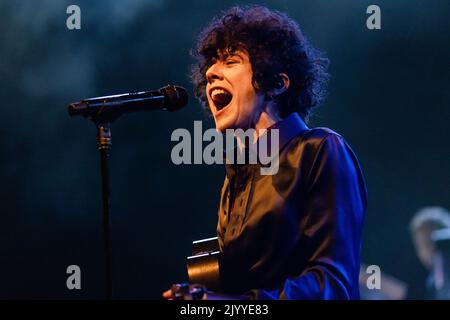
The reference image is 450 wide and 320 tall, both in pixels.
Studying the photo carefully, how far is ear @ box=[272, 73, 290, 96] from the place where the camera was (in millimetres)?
2499

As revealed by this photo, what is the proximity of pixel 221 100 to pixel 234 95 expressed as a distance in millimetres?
72

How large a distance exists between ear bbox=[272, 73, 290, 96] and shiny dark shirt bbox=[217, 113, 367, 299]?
0.54 ft

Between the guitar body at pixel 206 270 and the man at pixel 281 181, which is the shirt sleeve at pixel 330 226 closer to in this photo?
the man at pixel 281 181

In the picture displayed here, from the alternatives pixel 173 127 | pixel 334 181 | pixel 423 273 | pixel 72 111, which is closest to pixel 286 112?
pixel 334 181

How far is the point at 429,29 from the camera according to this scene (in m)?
4.59

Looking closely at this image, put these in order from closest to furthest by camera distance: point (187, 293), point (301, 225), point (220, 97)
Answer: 1. point (187, 293)
2. point (301, 225)
3. point (220, 97)

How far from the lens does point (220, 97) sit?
2.47 meters

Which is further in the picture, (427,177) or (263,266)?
(427,177)

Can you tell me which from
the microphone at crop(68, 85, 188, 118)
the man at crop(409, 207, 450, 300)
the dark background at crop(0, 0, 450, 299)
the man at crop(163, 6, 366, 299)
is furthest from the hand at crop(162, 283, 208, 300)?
the man at crop(409, 207, 450, 300)

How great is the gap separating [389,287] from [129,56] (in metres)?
2.43

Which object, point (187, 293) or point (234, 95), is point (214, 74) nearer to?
point (234, 95)

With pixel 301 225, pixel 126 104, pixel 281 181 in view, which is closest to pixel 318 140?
pixel 281 181

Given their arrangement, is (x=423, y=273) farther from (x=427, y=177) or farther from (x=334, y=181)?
(x=334, y=181)

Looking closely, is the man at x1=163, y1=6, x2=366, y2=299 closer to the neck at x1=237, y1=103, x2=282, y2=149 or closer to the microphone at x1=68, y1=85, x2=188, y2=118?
the neck at x1=237, y1=103, x2=282, y2=149
